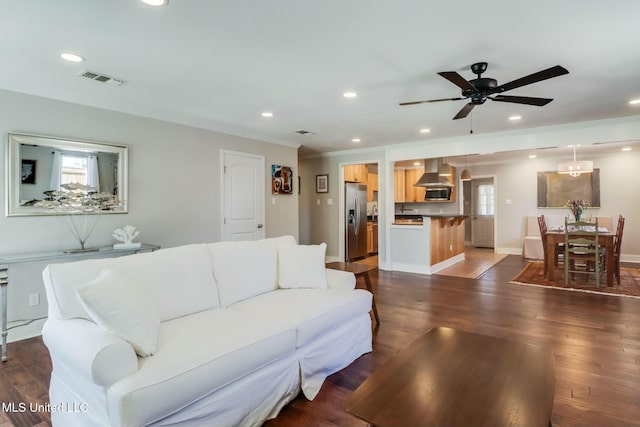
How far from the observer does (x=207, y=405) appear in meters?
1.64

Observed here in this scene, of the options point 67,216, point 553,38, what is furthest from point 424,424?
point 67,216

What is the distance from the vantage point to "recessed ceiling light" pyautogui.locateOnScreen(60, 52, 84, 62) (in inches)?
101

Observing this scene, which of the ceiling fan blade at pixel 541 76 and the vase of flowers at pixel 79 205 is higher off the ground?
the ceiling fan blade at pixel 541 76

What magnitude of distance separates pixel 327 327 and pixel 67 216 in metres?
2.91

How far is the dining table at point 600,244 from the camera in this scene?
15.8 feet

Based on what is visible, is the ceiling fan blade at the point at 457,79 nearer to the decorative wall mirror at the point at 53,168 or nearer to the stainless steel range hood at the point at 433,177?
the decorative wall mirror at the point at 53,168

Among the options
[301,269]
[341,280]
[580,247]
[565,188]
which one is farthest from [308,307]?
[565,188]

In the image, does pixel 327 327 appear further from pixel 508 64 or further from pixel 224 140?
pixel 224 140

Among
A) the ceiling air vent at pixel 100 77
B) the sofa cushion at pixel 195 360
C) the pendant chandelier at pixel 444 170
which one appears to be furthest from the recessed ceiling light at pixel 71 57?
the pendant chandelier at pixel 444 170

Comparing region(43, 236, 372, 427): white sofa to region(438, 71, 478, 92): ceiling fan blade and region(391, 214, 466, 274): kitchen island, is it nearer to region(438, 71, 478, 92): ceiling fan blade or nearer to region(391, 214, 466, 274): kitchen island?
region(438, 71, 478, 92): ceiling fan blade

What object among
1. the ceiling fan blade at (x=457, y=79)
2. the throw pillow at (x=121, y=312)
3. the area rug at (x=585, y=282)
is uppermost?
the ceiling fan blade at (x=457, y=79)

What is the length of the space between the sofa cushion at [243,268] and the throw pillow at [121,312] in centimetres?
78

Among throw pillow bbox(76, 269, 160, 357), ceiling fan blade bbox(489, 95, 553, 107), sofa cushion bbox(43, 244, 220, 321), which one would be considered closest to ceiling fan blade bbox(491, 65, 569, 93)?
ceiling fan blade bbox(489, 95, 553, 107)

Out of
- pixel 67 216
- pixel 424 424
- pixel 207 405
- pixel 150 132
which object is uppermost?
pixel 150 132
